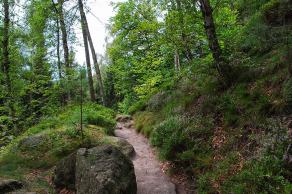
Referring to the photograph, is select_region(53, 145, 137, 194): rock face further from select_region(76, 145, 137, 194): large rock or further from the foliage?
the foliage

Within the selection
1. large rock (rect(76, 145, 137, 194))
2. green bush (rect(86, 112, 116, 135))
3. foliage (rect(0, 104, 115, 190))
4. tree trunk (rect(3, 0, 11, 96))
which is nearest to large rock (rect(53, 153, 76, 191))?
large rock (rect(76, 145, 137, 194))

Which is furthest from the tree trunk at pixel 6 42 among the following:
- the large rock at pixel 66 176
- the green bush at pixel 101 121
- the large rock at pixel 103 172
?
the large rock at pixel 103 172

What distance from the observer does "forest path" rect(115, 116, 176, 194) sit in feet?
23.6

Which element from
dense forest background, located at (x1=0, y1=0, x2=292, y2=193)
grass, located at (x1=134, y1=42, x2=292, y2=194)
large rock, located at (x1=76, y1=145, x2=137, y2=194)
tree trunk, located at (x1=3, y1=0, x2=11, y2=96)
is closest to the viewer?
grass, located at (x1=134, y1=42, x2=292, y2=194)

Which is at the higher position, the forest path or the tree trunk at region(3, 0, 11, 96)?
the tree trunk at region(3, 0, 11, 96)

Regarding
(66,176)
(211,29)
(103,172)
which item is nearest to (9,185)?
(66,176)

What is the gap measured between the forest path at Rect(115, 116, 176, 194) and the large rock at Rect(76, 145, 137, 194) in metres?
0.66

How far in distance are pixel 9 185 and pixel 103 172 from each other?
2482 mm

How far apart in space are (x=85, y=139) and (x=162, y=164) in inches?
112

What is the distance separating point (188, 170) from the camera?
7.43 metres

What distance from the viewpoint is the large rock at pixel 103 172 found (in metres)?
6.14

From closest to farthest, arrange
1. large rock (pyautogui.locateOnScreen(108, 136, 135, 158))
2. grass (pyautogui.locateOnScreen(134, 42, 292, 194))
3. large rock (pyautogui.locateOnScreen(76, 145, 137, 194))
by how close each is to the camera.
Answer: grass (pyautogui.locateOnScreen(134, 42, 292, 194))
large rock (pyautogui.locateOnScreen(76, 145, 137, 194))
large rock (pyautogui.locateOnScreen(108, 136, 135, 158))

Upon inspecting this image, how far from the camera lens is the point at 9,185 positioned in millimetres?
6723

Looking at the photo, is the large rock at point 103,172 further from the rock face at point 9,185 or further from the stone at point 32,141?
the stone at point 32,141
